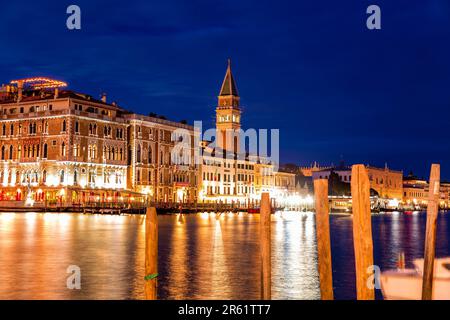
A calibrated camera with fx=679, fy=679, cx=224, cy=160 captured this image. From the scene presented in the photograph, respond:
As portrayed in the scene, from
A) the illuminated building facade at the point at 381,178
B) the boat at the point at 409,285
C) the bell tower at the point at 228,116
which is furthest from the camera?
the illuminated building facade at the point at 381,178

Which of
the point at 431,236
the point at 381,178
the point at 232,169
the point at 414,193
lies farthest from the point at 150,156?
the point at 414,193

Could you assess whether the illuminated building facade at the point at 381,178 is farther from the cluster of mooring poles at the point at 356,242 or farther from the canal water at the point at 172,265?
the cluster of mooring poles at the point at 356,242

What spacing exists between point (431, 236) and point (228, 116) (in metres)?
98.0

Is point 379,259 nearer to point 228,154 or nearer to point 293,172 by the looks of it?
point 228,154

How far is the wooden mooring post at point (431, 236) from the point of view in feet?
32.9

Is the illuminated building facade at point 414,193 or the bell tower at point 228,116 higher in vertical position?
the bell tower at point 228,116

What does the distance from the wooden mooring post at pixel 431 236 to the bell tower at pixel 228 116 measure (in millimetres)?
96019

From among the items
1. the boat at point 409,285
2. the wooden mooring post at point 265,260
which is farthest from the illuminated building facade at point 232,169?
the wooden mooring post at point 265,260

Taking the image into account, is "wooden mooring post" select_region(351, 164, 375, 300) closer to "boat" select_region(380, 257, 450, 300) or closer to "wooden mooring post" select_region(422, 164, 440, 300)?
"wooden mooring post" select_region(422, 164, 440, 300)

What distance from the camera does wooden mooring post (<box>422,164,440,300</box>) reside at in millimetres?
10031

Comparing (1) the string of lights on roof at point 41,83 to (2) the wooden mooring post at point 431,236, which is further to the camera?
(1) the string of lights on roof at point 41,83

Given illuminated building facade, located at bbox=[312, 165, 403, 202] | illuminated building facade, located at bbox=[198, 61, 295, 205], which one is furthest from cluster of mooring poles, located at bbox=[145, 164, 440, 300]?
illuminated building facade, located at bbox=[312, 165, 403, 202]

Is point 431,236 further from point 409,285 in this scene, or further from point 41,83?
point 41,83
